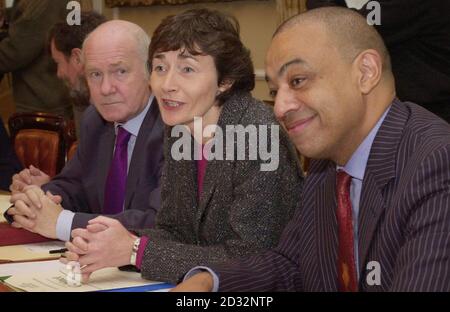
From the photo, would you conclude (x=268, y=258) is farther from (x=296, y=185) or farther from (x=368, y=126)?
(x=368, y=126)

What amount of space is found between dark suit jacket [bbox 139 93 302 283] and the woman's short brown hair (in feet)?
0.24

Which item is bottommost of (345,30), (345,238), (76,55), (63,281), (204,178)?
(63,281)

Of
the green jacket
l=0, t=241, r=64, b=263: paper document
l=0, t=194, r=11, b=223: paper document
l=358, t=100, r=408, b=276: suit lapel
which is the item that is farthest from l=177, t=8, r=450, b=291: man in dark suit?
the green jacket

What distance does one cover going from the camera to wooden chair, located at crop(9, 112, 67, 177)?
4.37 m

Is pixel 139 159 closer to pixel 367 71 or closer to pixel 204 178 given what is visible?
pixel 204 178

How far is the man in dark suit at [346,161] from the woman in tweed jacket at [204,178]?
5.4 inches

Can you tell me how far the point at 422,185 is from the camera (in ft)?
5.75

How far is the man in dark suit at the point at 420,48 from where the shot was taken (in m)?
3.10

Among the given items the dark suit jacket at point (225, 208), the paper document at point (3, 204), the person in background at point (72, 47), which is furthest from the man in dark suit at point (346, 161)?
the person in background at point (72, 47)

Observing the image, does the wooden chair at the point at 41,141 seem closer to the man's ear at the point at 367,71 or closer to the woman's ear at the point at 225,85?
the woman's ear at the point at 225,85

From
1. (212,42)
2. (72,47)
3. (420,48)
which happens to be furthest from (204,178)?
(72,47)

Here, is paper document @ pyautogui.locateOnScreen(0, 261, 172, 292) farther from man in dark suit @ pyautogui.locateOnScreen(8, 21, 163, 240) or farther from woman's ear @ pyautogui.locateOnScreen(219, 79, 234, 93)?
woman's ear @ pyautogui.locateOnScreen(219, 79, 234, 93)

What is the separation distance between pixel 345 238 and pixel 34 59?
514 cm

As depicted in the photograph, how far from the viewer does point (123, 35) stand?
3129 mm
